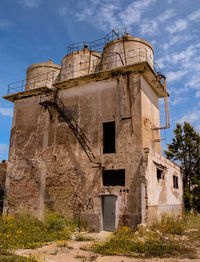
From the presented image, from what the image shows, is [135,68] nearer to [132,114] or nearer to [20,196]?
[132,114]

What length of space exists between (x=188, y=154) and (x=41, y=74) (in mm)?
12552

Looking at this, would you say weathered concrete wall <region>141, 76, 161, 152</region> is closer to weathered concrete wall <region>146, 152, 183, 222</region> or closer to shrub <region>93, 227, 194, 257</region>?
weathered concrete wall <region>146, 152, 183, 222</region>

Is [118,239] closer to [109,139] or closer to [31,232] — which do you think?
[31,232]

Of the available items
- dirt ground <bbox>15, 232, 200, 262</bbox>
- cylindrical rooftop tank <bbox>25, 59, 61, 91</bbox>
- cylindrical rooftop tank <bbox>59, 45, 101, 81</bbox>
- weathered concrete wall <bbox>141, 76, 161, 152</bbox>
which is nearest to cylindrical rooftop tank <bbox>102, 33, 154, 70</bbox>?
cylindrical rooftop tank <bbox>59, 45, 101, 81</bbox>

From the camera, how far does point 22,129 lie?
1658cm

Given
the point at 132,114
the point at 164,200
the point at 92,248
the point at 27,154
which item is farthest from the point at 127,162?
the point at 27,154

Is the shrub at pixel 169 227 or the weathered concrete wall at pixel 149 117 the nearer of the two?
the shrub at pixel 169 227

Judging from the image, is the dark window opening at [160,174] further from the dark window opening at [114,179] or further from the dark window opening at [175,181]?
the dark window opening at [175,181]

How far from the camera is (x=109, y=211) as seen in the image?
40.1 feet

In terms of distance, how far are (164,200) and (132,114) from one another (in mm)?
5114

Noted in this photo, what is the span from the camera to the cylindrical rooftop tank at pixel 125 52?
14.5 meters

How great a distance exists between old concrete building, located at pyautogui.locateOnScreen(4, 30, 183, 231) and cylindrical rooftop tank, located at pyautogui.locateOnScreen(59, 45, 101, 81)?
7 cm

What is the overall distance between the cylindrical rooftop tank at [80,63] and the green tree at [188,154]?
28.0 feet

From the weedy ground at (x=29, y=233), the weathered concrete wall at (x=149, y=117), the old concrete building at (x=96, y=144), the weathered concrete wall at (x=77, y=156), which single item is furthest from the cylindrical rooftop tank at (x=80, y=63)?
the weedy ground at (x=29, y=233)
